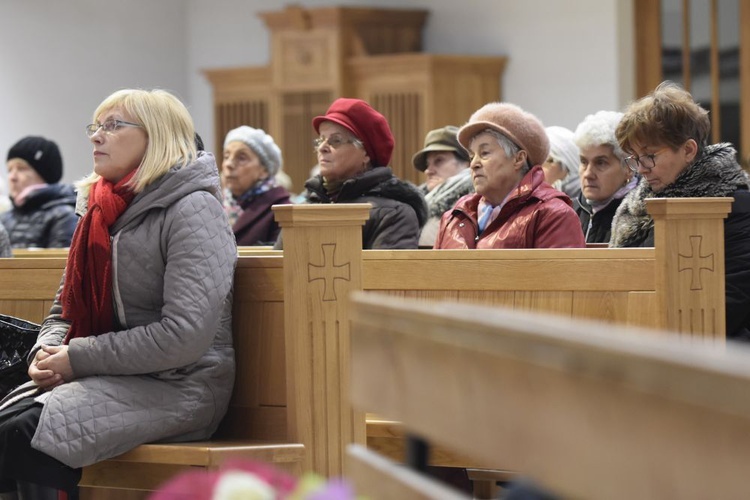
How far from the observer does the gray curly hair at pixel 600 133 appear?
4230mm

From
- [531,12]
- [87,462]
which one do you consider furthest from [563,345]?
[531,12]

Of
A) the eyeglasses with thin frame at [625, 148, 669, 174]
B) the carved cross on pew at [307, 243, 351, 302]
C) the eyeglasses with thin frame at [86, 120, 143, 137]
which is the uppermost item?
the eyeglasses with thin frame at [86, 120, 143, 137]

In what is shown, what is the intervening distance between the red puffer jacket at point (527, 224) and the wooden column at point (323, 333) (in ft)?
2.06

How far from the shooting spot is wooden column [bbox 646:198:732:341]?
127 inches

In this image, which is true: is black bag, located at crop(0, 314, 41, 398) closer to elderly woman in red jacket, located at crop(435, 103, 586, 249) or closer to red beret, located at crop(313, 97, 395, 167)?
elderly woman in red jacket, located at crop(435, 103, 586, 249)

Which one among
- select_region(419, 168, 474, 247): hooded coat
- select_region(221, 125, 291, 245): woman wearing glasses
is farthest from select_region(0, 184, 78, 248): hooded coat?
select_region(419, 168, 474, 247): hooded coat

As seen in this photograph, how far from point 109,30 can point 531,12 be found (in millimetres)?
4195

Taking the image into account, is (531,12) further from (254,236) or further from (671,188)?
(671,188)

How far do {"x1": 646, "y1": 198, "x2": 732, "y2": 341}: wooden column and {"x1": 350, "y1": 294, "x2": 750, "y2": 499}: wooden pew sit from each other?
179 cm

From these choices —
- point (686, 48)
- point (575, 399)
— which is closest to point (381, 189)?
point (575, 399)

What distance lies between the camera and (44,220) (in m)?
6.13

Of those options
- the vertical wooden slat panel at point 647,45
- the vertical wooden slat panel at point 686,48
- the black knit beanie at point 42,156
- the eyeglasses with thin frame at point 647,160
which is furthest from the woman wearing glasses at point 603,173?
the vertical wooden slat panel at point 647,45

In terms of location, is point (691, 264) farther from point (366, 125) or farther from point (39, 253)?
point (39, 253)

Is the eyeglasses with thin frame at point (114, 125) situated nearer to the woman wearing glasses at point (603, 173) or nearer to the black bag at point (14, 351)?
the black bag at point (14, 351)
